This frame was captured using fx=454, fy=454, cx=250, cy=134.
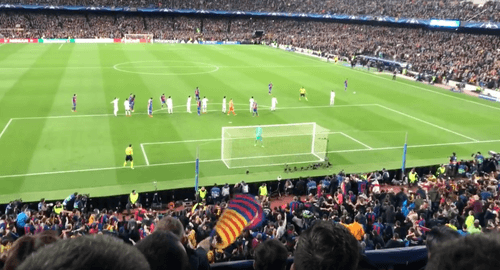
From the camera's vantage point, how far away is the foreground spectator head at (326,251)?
2979 millimetres

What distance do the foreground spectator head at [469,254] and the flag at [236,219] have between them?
7.62 metres

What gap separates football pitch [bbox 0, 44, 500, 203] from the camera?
23141 millimetres

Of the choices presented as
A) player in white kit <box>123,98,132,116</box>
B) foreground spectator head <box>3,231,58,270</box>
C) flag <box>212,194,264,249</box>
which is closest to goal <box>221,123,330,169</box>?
player in white kit <box>123,98,132,116</box>

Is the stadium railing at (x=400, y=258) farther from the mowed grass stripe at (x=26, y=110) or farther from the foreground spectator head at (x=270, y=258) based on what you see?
→ the mowed grass stripe at (x=26, y=110)

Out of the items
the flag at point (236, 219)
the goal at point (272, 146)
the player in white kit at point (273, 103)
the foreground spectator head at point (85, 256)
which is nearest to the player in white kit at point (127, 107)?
the goal at point (272, 146)

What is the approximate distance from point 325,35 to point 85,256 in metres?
92.5

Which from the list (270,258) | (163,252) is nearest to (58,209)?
(270,258)

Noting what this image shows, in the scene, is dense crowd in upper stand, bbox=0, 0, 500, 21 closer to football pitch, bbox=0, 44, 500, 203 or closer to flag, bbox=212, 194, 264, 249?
football pitch, bbox=0, 44, 500, 203

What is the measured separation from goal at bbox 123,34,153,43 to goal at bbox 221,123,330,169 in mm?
65329

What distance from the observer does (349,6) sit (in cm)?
9469

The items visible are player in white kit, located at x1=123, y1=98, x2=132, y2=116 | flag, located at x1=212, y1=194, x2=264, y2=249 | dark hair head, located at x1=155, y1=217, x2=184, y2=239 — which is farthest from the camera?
player in white kit, located at x1=123, y1=98, x2=132, y2=116

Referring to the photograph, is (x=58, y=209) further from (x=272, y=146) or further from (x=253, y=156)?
(x=272, y=146)

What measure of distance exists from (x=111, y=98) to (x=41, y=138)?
36.7 feet

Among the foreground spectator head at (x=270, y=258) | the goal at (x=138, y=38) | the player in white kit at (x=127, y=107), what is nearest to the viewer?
the foreground spectator head at (x=270, y=258)
